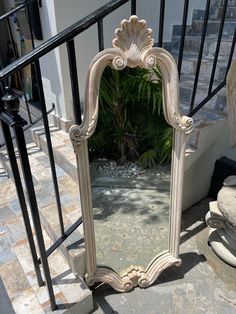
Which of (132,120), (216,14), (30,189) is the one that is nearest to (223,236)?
(132,120)

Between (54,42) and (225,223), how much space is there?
1.44m

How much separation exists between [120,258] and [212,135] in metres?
1.01

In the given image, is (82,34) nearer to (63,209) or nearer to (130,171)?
(130,171)

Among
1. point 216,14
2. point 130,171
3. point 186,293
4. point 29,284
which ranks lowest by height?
point 186,293

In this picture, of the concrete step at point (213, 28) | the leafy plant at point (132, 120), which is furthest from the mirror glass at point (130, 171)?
the concrete step at point (213, 28)

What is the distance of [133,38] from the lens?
104cm

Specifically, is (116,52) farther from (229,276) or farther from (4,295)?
(229,276)

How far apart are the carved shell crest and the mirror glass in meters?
0.14

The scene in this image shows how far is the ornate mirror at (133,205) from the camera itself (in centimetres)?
106

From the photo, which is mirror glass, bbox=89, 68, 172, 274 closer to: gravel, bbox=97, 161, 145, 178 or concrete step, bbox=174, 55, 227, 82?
gravel, bbox=97, 161, 145, 178

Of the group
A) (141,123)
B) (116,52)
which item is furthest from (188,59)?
(116,52)

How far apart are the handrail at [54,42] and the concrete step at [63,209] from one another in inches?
35.2

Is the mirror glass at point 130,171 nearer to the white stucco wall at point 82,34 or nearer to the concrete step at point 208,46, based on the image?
the white stucco wall at point 82,34

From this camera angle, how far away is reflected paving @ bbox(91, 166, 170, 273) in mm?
1414
